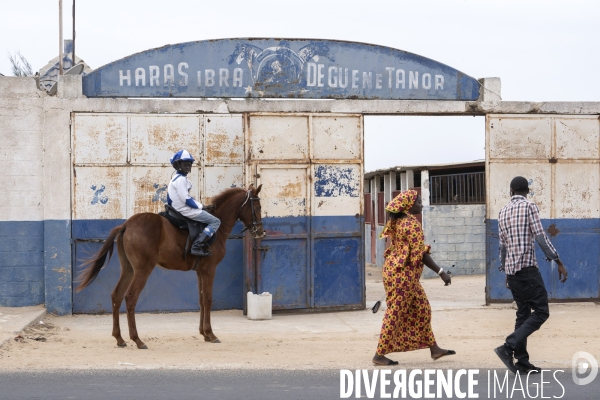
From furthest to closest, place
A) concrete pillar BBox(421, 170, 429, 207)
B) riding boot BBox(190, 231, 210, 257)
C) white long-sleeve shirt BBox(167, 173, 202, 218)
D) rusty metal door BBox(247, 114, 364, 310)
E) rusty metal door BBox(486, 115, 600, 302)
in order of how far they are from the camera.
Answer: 1. concrete pillar BBox(421, 170, 429, 207)
2. rusty metal door BBox(486, 115, 600, 302)
3. rusty metal door BBox(247, 114, 364, 310)
4. riding boot BBox(190, 231, 210, 257)
5. white long-sleeve shirt BBox(167, 173, 202, 218)

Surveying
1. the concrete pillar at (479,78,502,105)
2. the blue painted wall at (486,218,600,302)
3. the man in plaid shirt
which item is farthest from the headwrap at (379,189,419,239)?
the concrete pillar at (479,78,502,105)

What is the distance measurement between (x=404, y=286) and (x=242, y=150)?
16.3 feet

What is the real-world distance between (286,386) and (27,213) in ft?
20.5

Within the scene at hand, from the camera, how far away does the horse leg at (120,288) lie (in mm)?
9523

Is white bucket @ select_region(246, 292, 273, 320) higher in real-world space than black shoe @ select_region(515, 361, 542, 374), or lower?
higher

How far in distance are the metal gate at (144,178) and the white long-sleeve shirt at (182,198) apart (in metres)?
2.41

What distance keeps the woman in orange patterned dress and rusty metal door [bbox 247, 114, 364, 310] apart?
4079mm

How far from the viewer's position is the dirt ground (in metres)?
8.44

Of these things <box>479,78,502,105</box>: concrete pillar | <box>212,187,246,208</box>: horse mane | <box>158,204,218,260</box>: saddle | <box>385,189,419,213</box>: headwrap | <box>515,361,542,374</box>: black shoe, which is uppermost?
<box>479,78,502,105</box>: concrete pillar

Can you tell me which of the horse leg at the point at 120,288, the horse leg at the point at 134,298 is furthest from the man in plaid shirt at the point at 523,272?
the horse leg at the point at 120,288

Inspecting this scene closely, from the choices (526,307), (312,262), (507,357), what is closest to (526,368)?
(507,357)

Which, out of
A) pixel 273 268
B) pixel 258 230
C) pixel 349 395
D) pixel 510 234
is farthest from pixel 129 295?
pixel 510 234

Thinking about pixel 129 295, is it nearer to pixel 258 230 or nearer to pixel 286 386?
pixel 258 230

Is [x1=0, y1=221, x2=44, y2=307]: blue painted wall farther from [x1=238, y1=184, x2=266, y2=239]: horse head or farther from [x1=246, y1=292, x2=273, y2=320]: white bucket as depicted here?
[x1=238, y1=184, x2=266, y2=239]: horse head
